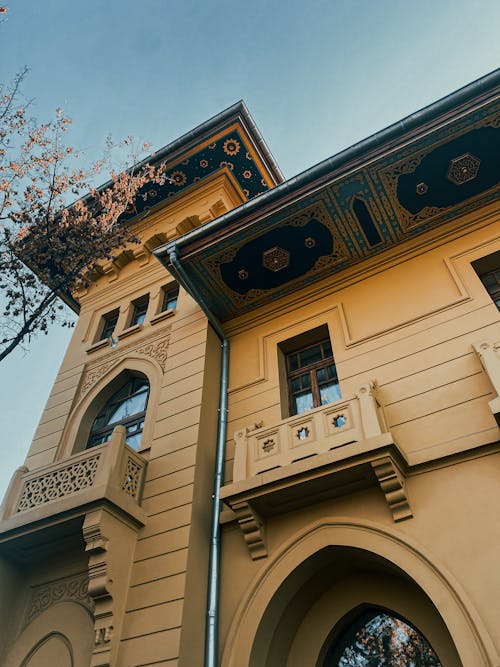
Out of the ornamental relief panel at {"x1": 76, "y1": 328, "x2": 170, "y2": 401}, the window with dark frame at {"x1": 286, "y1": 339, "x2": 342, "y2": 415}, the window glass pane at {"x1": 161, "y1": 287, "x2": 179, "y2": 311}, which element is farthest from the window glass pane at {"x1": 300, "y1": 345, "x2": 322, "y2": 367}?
the window glass pane at {"x1": 161, "y1": 287, "x2": 179, "y2": 311}

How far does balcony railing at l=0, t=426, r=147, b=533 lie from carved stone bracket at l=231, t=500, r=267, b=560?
1.52 metres

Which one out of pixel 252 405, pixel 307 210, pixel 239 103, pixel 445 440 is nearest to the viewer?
pixel 445 440

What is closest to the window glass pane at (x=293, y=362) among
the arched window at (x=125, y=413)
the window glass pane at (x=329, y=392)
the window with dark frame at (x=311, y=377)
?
the window with dark frame at (x=311, y=377)

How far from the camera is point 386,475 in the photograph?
21.3ft

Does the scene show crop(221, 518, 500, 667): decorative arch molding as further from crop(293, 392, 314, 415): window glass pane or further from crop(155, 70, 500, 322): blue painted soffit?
crop(155, 70, 500, 322): blue painted soffit

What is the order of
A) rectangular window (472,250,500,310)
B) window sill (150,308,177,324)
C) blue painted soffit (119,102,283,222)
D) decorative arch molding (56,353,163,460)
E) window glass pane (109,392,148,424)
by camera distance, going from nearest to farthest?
rectangular window (472,250,500,310), decorative arch molding (56,353,163,460), window glass pane (109,392,148,424), window sill (150,308,177,324), blue painted soffit (119,102,283,222)

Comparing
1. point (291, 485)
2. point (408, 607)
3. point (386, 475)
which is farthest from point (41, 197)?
point (408, 607)

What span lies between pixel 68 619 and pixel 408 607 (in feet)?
14.8

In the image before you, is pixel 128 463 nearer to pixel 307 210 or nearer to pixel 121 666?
pixel 121 666

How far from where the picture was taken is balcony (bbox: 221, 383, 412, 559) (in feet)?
21.3

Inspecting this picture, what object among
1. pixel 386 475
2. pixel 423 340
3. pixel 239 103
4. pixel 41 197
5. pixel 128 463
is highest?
pixel 239 103

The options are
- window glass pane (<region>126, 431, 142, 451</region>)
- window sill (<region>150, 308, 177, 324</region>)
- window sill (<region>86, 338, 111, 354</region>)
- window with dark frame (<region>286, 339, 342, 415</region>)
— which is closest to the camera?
window with dark frame (<region>286, 339, 342, 415</region>)

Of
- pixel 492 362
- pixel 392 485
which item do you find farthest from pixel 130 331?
pixel 492 362

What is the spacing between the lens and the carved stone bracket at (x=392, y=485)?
643 centimetres
